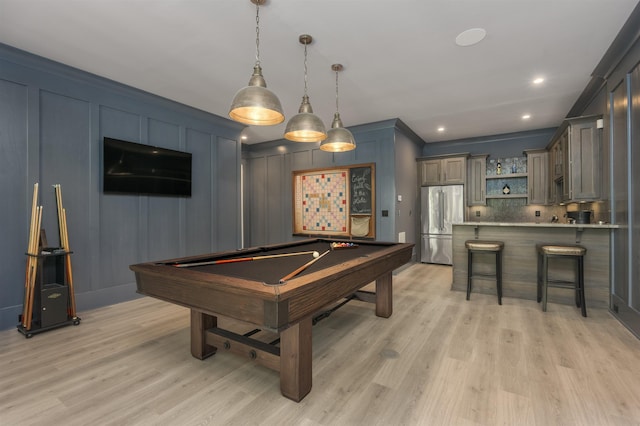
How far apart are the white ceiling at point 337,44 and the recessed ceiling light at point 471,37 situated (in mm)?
55

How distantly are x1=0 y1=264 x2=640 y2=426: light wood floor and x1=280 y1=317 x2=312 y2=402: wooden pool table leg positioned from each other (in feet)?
0.22

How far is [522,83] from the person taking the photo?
3678 mm

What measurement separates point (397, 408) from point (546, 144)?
637 centimetres

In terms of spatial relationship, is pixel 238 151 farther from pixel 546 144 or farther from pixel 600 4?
pixel 546 144

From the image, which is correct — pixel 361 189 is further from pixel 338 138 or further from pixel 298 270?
pixel 298 270

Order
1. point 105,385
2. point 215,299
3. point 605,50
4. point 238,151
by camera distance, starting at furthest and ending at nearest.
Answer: point 238,151, point 605,50, point 105,385, point 215,299

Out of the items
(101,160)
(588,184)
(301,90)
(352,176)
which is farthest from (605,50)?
(101,160)

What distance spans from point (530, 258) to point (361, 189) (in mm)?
2810

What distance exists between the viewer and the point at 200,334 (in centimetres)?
228

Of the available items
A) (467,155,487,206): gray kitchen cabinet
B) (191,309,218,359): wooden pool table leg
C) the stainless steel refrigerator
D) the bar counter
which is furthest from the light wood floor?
(467,155,487,206): gray kitchen cabinet

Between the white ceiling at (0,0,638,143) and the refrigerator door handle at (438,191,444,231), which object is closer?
the white ceiling at (0,0,638,143)

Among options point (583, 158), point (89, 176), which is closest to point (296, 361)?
point (89, 176)

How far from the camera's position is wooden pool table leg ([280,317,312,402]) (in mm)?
1791

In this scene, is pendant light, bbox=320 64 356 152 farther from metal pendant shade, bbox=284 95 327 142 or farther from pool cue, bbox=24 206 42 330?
pool cue, bbox=24 206 42 330
